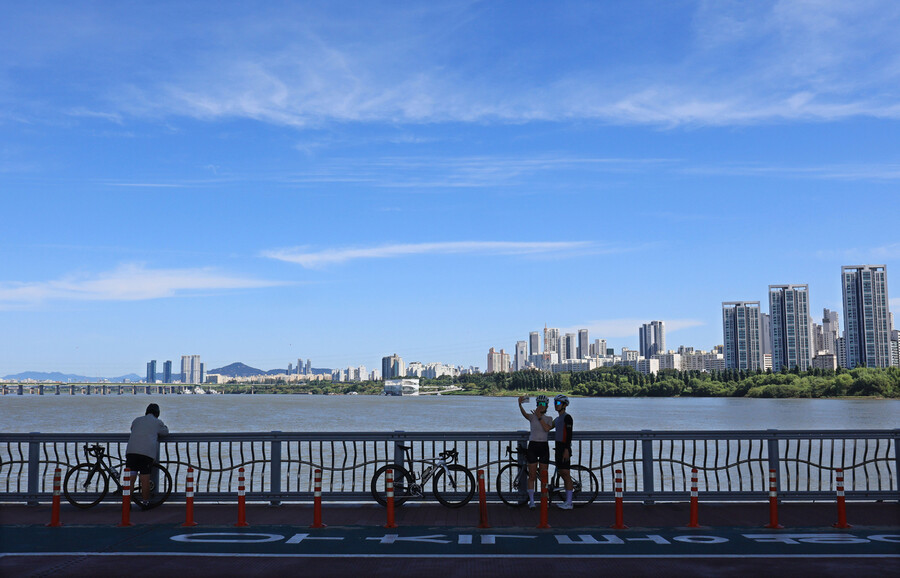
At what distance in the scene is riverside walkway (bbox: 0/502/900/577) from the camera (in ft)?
33.2

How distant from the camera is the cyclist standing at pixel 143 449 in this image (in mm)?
14719

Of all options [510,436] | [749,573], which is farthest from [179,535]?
[749,573]

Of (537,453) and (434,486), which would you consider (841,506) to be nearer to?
(537,453)

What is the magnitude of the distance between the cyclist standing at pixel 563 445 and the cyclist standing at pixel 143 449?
7101 millimetres

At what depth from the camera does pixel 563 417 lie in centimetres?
1510

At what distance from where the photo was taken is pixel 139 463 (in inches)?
579

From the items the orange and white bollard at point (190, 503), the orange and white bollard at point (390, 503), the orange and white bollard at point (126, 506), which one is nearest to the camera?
the orange and white bollard at point (390, 503)

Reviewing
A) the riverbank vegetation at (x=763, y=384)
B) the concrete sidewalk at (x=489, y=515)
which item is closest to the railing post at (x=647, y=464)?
the concrete sidewalk at (x=489, y=515)

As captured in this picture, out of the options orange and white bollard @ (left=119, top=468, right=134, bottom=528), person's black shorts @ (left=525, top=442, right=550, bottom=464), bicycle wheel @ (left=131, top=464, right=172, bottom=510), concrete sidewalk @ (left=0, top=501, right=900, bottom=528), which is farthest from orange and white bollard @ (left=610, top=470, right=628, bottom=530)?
bicycle wheel @ (left=131, top=464, right=172, bottom=510)

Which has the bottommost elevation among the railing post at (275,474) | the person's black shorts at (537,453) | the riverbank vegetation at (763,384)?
the riverbank vegetation at (763,384)

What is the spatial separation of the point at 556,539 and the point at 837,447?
5112cm

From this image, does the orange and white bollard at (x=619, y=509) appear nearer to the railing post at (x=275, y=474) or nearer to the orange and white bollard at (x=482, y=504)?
the orange and white bollard at (x=482, y=504)

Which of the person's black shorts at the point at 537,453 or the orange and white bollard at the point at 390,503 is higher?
the person's black shorts at the point at 537,453

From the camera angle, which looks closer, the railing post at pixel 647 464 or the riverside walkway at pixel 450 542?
the riverside walkway at pixel 450 542
